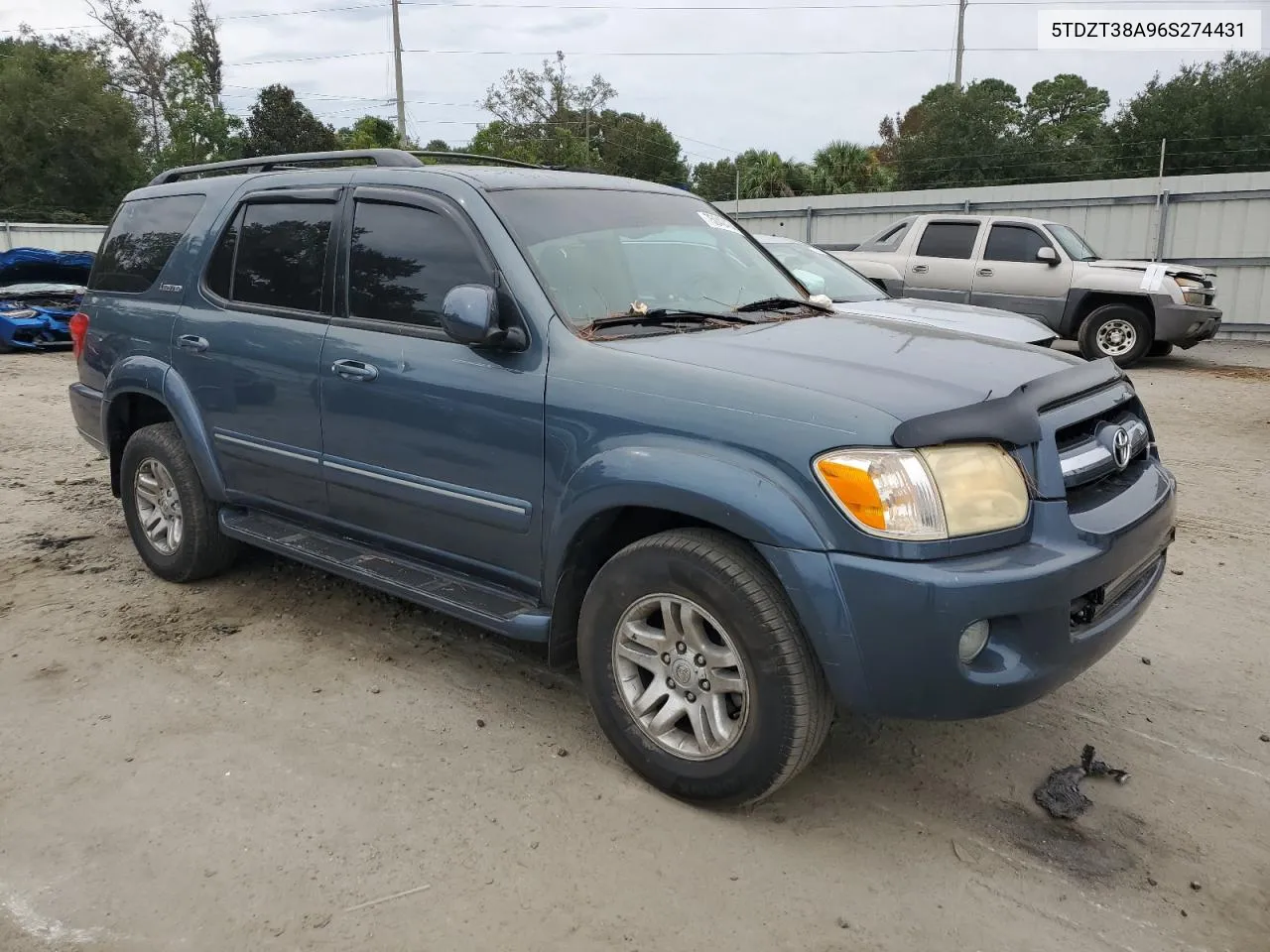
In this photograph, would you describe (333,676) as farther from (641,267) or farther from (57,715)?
(641,267)

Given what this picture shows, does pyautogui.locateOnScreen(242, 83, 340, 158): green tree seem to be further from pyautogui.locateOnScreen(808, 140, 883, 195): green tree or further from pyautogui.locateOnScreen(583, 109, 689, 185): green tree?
pyautogui.locateOnScreen(808, 140, 883, 195): green tree

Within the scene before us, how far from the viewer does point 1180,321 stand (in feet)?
39.0

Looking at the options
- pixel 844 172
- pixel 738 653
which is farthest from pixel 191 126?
pixel 738 653

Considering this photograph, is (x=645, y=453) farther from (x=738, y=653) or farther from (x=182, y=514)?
(x=182, y=514)

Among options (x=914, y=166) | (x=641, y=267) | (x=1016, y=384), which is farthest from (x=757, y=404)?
(x=914, y=166)

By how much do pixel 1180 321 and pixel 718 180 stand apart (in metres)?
41.7

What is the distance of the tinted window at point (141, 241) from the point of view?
185 inches

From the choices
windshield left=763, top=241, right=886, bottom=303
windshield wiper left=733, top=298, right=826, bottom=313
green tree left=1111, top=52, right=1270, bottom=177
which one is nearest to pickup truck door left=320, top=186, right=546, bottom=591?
windshield wiper left=733, top=298, right=826, bottom=313

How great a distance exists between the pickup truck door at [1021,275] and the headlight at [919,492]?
10.7 m

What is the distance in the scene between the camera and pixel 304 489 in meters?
4.04

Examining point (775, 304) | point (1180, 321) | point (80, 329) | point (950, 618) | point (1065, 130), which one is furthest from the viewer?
point (1065, 130)

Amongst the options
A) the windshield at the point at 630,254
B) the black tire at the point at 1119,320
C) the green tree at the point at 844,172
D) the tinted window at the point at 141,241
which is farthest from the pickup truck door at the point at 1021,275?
the green tree at the point at 844,172

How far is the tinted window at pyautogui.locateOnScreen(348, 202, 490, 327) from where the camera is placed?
350cm

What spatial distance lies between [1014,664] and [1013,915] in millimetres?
632
